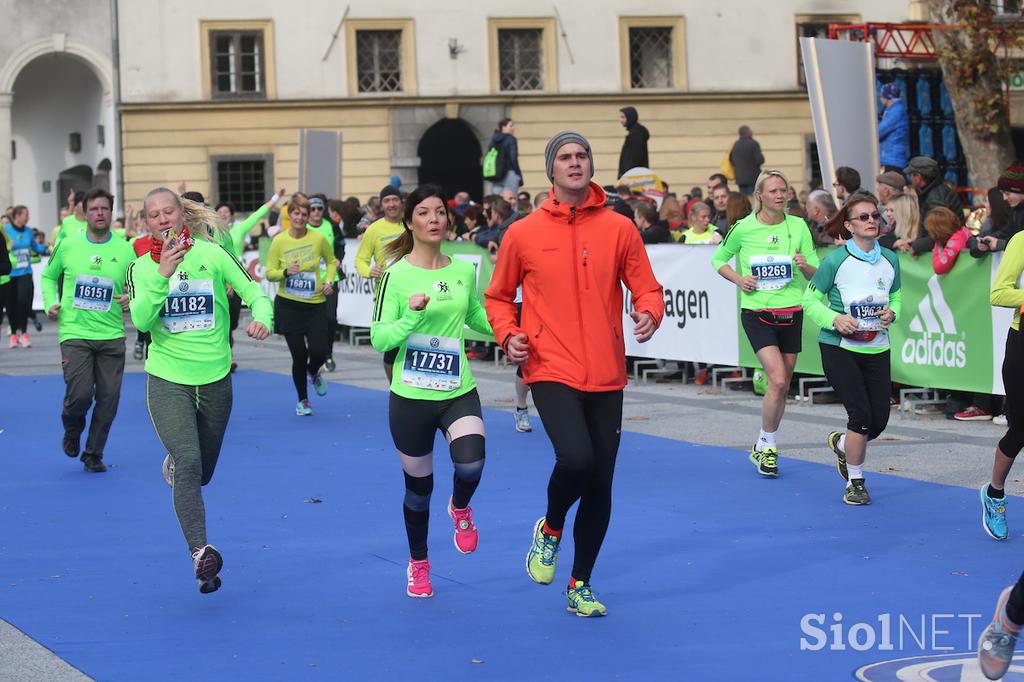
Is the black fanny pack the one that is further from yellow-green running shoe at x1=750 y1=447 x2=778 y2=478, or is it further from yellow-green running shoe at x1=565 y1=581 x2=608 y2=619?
yellow-green running shoe at x1=565 y1=581 x2=608 y2=619

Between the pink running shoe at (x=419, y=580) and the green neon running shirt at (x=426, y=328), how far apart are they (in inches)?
29.4

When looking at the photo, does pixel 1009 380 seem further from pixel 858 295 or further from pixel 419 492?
pixel 419 492

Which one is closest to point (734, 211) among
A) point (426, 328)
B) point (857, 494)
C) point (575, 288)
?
point (857, 494)

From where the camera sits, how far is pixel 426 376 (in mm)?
7637

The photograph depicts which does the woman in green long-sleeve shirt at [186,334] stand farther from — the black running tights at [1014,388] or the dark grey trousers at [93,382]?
the dark grey trousers at [93,382]

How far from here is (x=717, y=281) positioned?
16516 millimetres

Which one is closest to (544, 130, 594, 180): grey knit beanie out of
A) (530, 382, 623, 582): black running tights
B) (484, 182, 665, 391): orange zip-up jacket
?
(484, 182, 665, 391): orange zip-up jacket

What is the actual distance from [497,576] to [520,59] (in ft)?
116

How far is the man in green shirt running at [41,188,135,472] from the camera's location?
1209 cm

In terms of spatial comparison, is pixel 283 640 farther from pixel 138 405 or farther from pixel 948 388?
pixel 138 405

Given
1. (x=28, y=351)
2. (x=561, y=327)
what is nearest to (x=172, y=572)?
(x=561, y=327)

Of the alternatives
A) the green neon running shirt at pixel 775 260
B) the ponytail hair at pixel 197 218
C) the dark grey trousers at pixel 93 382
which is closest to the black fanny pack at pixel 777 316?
the green neon running shirt at pixel 775 260

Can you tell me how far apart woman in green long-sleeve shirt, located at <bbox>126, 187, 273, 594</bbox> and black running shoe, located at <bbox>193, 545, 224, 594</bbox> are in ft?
0.50

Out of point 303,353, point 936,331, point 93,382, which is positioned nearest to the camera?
point 93,382
